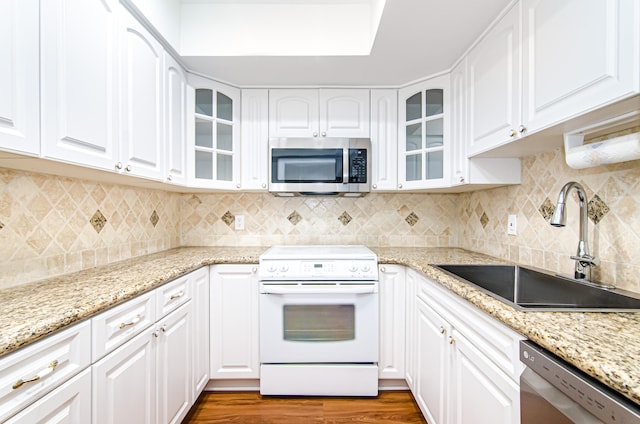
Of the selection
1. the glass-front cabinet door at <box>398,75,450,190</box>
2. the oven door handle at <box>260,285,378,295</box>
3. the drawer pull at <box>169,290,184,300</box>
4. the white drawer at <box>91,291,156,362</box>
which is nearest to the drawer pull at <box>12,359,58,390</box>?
the white drawer at <box>91,291,156,362</box>

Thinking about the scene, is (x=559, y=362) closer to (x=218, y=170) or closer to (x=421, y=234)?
(x=421, y=234)

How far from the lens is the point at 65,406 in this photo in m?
0.80

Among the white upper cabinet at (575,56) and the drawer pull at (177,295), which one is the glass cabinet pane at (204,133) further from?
the white upper cabinet at (575,56)

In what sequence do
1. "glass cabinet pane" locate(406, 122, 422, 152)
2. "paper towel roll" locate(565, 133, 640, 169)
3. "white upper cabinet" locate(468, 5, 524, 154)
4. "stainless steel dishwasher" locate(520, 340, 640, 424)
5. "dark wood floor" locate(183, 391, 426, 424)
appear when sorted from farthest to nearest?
"glass cabinet pane" locate(406, 122, 422, 152) → "dark wood floor" locate(183, 391, 426, 424) → "white upper cabinet" locate(468, 5, 524, 154) → "paper towel roll" locate(565, 133, 640, 169) → "stainless steel dishwasher" locate(520, 340, 640, 424)

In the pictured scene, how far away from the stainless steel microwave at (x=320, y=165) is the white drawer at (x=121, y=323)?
43.5 inches

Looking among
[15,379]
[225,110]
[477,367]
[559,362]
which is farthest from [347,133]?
[15,379]

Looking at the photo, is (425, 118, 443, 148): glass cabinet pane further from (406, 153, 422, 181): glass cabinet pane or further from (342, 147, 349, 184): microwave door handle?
(342, 147, 349, 184): microwave door handle

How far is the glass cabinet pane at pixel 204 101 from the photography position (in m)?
1.97

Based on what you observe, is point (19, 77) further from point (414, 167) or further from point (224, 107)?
point (414, 167)

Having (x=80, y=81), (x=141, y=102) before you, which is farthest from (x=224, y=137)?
(x=80, y=81)

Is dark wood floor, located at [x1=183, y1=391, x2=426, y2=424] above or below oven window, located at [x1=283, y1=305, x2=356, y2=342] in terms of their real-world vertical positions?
below

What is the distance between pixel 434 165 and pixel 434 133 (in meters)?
0.22

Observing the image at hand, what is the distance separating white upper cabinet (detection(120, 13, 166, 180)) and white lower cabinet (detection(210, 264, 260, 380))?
0.77 metres

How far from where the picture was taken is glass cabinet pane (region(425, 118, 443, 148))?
1.93 meters
